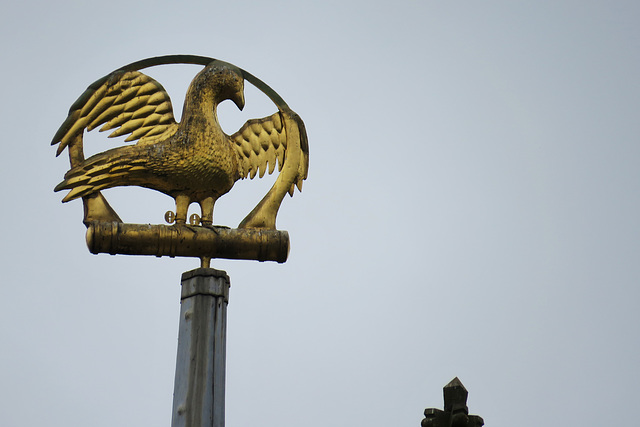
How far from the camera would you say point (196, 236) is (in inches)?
463

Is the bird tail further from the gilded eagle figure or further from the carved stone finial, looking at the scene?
the carved stone finial

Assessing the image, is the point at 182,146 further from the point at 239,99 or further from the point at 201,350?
the point at 201,350

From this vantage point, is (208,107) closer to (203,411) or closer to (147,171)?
(147,171)

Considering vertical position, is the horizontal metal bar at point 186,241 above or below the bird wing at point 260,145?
below

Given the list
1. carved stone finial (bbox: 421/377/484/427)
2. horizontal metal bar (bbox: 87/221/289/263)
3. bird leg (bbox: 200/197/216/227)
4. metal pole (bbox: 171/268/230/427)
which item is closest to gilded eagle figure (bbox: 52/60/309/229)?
bird leg (bbox: 200/197/216/227)

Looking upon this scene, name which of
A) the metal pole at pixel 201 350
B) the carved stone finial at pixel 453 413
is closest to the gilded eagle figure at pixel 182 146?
the metal pole at pixel 201 350

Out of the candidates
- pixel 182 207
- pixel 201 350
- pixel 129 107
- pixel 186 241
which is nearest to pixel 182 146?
pixel 182 207

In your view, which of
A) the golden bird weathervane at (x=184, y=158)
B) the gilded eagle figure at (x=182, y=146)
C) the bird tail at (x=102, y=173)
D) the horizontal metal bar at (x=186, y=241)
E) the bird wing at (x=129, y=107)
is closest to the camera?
the horizontal metal bar at (x=186, y=241)

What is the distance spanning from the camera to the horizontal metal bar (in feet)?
38.3

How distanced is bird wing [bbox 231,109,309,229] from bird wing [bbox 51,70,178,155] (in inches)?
23.7

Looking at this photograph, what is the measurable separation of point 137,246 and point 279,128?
5.48ft

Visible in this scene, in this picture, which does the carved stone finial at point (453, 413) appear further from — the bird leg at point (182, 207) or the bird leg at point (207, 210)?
the bird leg at point (182, 207)

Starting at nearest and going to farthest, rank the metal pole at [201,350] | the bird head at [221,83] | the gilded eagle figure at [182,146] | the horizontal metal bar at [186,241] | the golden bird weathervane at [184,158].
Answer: the metal pole at [201,350], the horizontal metal bar at [186,241], the golden bird weathervane at [184,158], the gilded eagle figure at [182,146], the bird head at [221,83]

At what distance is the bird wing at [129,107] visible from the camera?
1227cm
